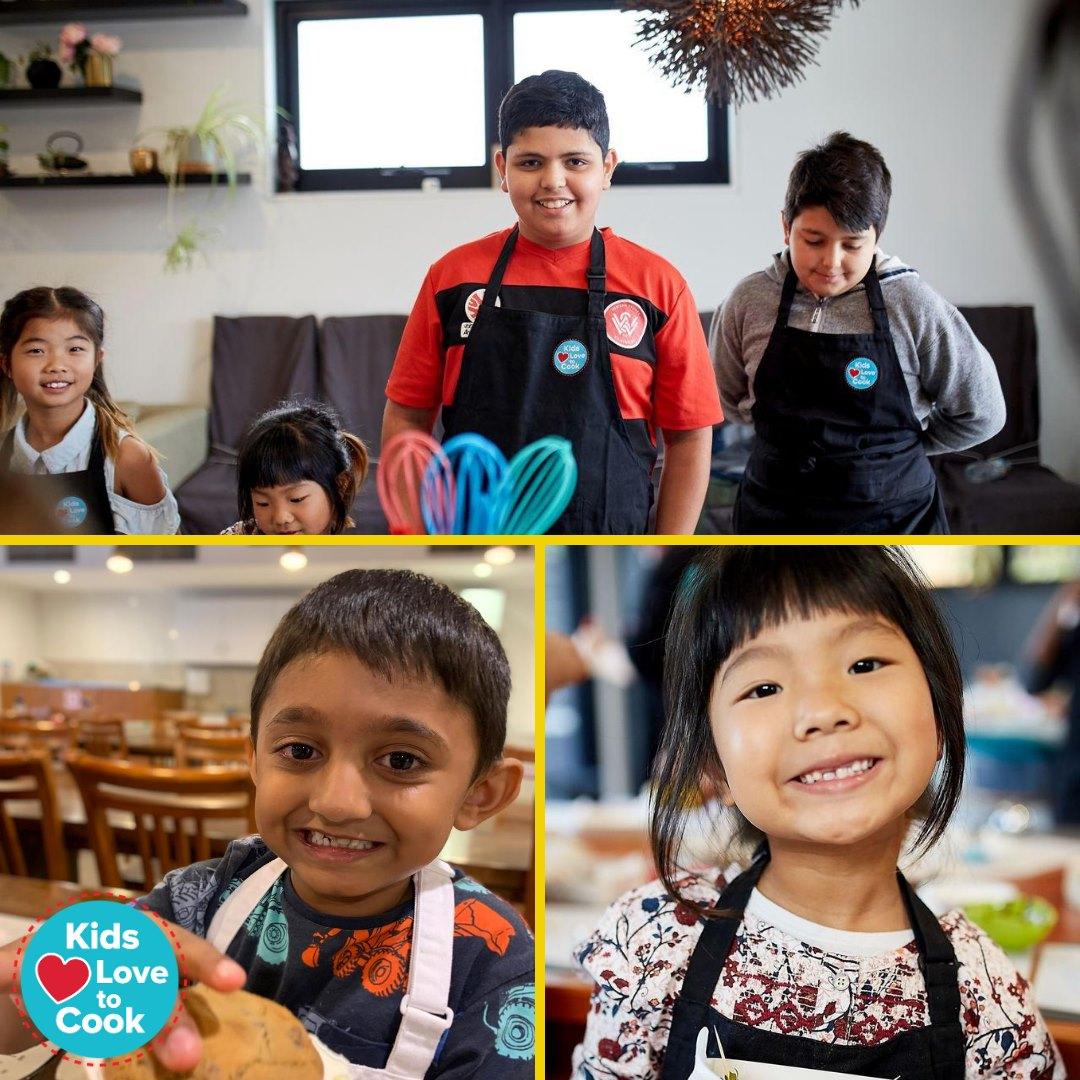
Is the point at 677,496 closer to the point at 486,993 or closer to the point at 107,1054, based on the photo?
the point at 486,993

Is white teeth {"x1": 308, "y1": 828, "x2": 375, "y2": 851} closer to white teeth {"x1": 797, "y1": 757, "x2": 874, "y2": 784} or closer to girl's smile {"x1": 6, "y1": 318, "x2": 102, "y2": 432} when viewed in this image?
white teeth {"x1": 797, "y1": 757, "x2": 874, "y2": 784}

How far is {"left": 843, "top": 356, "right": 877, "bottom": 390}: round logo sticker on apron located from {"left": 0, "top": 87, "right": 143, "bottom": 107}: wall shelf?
729mm

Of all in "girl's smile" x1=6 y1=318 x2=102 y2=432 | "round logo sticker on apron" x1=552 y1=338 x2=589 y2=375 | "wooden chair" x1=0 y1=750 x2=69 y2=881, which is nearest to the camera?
"wooden chair" x1=0 y1=750 x2=69 y2=881

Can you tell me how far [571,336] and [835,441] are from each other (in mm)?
258

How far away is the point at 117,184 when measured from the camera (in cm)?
118

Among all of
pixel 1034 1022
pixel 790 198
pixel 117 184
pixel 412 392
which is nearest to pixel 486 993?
pixel 1034 1022

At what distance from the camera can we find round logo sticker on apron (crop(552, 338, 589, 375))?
1.02 m

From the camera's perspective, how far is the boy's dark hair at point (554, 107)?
3.35 ft

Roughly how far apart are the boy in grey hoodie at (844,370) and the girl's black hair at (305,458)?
13.4 inches

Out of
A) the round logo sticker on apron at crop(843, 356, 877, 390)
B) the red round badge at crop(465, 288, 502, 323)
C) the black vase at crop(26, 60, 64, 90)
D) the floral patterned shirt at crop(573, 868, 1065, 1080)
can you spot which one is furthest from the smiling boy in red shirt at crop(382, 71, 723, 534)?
the black vase at crop(26, 60, 64, 90)

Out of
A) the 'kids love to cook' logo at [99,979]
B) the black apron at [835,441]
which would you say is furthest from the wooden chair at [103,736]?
the black apron at [835,441]

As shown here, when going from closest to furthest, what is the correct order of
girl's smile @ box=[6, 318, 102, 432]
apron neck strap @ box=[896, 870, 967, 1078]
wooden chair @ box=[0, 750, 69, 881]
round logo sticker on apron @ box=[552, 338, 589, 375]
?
apron neck strap @ box=[896, 870, 967, 1078], wooden chair @ box=[0, 750, 69, 881], round logo sticker on apron @ box=[552, 338, 589, 375], girl's smile @ box=[6, 318, 102, 432]

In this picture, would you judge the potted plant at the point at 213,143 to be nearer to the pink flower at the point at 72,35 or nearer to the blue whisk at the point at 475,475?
the pink flower at the point at 72,35

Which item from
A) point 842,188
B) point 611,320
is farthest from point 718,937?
point 842,188
